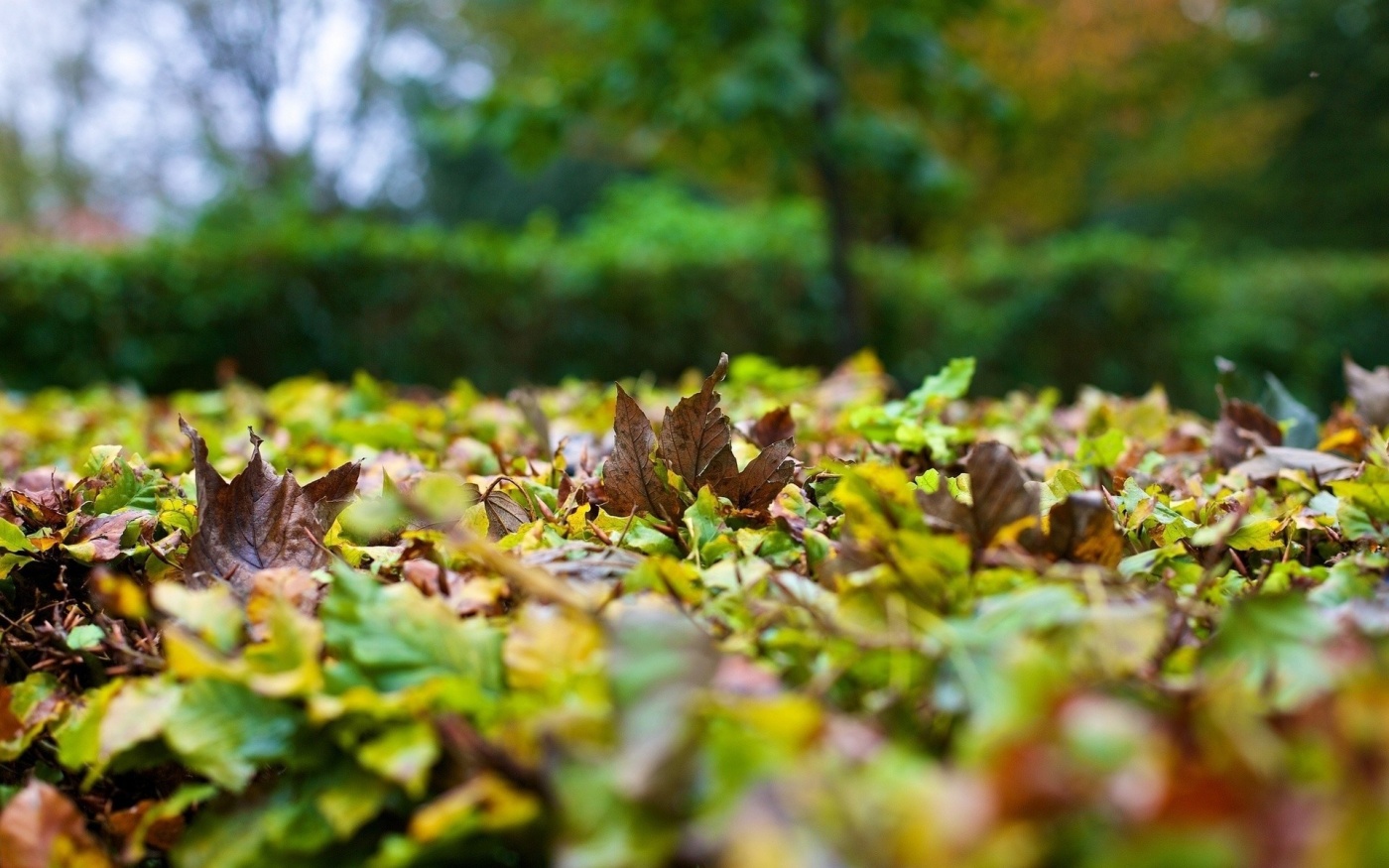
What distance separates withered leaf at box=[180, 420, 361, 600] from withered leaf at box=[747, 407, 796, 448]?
2.08ft

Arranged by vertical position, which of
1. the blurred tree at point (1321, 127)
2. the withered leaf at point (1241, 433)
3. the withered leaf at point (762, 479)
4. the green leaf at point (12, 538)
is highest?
the green leaf at point (12, 538)

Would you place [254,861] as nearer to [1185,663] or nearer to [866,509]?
[866,509]

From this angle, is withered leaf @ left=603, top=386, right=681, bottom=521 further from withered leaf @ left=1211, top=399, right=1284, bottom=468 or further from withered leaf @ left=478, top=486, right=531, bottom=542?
withered leaf @ left=1211, top=399, right=1284, bottom=468

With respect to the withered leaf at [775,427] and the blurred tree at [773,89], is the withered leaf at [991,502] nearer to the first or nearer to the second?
the withered leaf at [775,427]

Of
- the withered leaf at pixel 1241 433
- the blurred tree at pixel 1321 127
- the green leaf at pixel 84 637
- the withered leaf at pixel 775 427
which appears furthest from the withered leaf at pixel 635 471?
the blurred tree at pixel 1321 127

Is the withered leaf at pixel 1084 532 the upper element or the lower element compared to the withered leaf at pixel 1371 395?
upper

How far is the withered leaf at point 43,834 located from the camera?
775 mm

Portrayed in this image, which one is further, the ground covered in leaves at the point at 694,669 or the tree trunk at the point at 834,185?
the tree trunk at the point at 834,185

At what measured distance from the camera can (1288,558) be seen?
112cm

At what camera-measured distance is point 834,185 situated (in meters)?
7.65

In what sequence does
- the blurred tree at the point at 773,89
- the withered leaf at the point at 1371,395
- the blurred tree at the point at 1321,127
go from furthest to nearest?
the blurred tree at the point at 1321,127 → the blurred tree at the point at 773,89 → the withered leaf at the point at 1371,395

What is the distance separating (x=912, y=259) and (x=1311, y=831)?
9.13 m

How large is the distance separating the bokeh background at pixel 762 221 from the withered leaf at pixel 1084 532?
18.9 feet

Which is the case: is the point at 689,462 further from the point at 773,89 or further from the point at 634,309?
the point at 634,309
